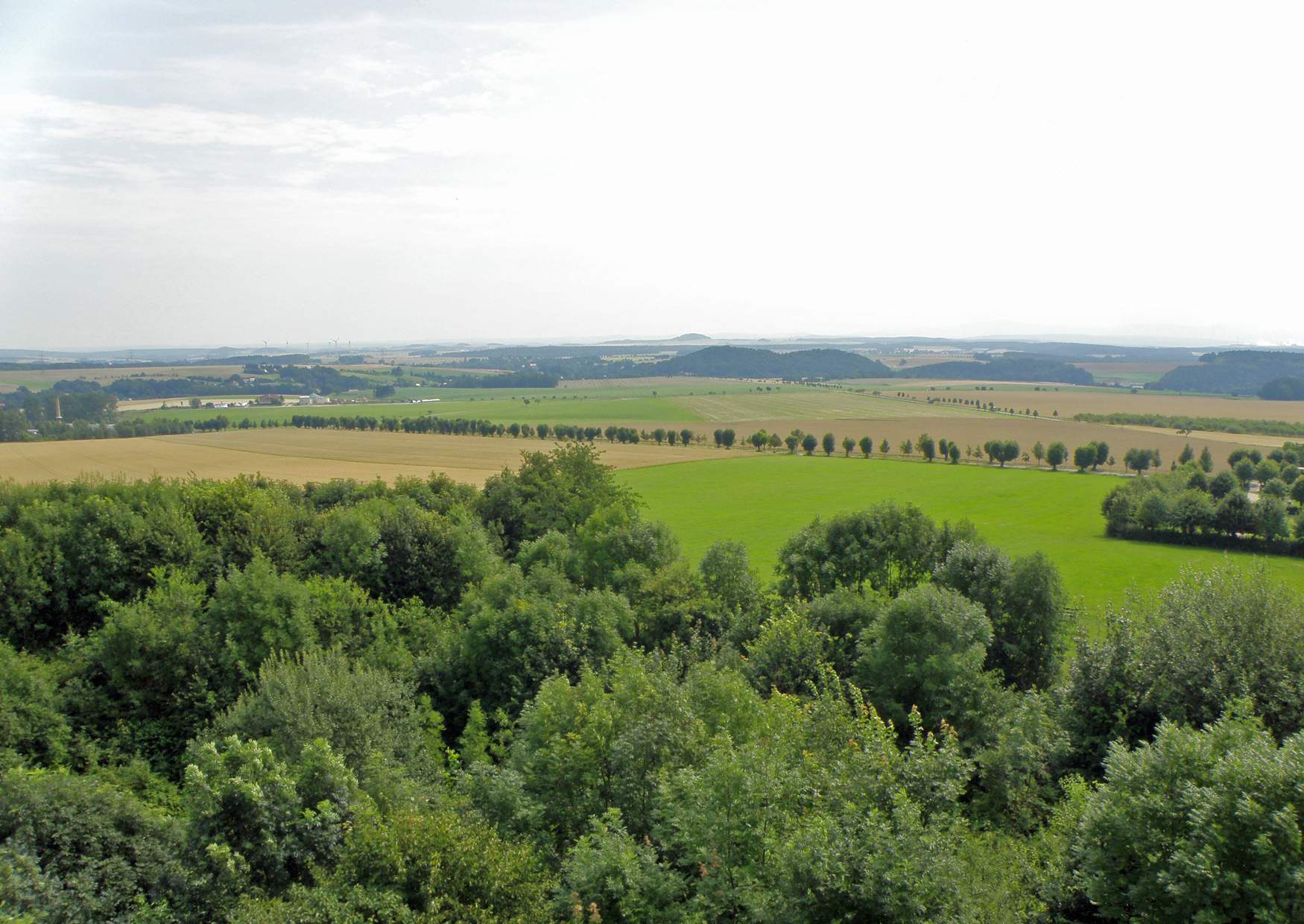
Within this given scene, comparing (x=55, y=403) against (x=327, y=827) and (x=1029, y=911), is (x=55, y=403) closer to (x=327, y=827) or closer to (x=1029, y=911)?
(x=327, y=827)

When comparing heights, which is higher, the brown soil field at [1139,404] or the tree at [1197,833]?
the brown soil field at [1139,404]

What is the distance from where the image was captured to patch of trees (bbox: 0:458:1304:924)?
12.3m

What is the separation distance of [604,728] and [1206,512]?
61883mm

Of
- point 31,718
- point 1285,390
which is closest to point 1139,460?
point 31,718

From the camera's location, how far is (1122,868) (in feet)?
40.2

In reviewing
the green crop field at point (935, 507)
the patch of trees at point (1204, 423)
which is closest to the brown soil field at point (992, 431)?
the patch of trees at point (1204, 423)

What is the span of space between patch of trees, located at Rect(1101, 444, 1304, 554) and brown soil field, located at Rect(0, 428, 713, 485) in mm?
46397

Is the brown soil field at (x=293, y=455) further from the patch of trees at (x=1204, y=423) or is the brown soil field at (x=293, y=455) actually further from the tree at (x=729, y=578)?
the patch of trees at (x=1204, y=423)

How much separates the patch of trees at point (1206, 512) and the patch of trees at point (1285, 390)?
13223 cm

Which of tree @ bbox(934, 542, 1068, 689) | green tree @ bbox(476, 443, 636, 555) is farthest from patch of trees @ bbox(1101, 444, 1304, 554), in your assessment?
green tree @ bbox(476, 443, 636, 555)

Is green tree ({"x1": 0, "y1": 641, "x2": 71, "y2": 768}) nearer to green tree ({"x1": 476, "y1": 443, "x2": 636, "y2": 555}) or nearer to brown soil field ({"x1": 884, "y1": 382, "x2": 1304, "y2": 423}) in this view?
green tree ({"x1": 476, "y1": 443, "x2": 636, "y2": 555})

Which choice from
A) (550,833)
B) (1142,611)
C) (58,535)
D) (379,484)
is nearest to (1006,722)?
(1142,611)

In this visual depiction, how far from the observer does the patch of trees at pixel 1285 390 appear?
170 m

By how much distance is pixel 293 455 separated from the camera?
85938 millimetres
